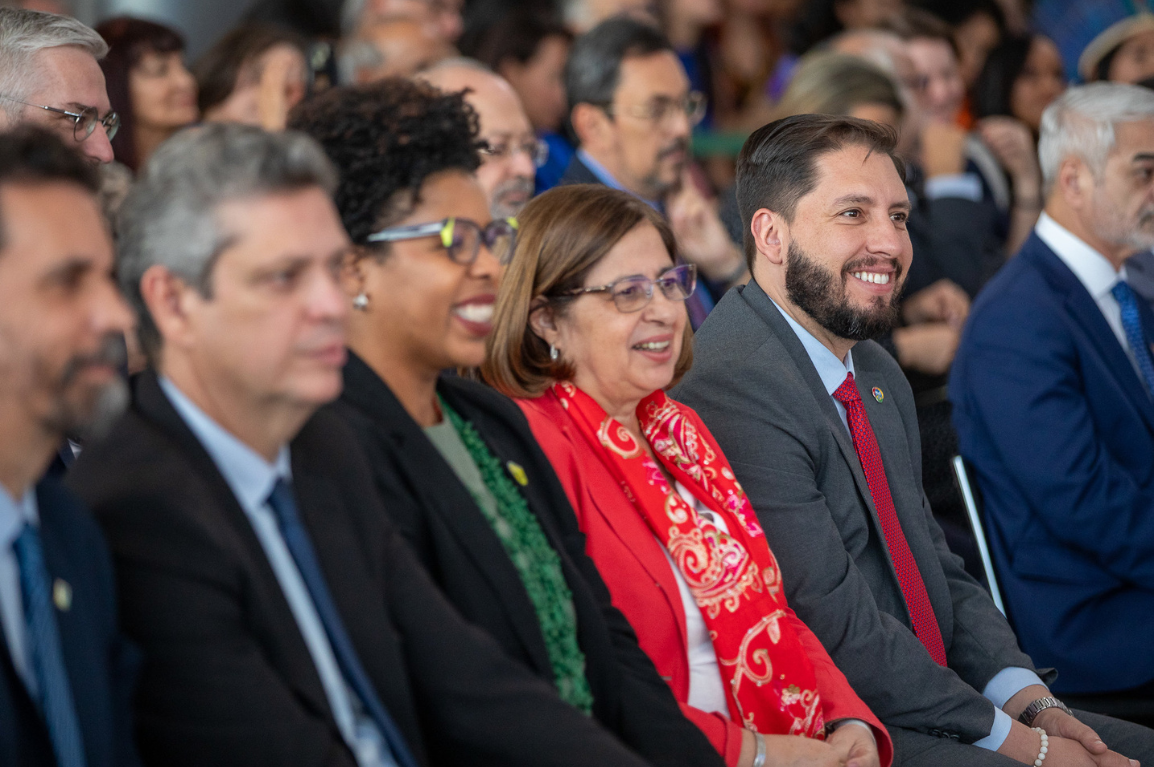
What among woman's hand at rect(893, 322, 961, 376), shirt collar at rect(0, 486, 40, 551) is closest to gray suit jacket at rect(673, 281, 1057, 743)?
shirt collar at rect(0, 486, 40, 551)

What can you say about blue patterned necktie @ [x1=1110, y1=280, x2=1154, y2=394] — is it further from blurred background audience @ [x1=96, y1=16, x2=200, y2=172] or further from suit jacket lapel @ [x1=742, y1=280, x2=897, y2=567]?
blurred background audience @ [x1=96, y1=16, x2=200, y2=172]

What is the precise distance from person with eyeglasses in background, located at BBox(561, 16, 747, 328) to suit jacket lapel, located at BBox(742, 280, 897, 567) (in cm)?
178

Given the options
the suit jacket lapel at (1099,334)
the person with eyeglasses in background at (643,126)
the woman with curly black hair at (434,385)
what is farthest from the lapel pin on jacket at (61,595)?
the person with eyeglasses in background at (643,126)

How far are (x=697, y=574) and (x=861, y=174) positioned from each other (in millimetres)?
1011

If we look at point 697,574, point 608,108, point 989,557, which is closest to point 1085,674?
point 989,557

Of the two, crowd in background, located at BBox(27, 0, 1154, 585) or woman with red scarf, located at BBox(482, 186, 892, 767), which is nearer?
woman with red scarf, located at BBox(482, 186, 892, 767)

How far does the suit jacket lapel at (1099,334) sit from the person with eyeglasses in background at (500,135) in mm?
1521

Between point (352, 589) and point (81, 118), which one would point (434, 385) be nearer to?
point (352, 589)

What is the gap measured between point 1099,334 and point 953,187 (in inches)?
98.6

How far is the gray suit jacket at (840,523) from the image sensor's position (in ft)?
7.59

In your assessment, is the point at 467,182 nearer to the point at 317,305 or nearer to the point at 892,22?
the point at 317,305

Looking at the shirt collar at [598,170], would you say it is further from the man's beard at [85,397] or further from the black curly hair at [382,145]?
the man's beard at [85,397]

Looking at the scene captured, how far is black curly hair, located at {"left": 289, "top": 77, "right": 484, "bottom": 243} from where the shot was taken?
1721mm

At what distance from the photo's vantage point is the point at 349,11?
18.7 feet
